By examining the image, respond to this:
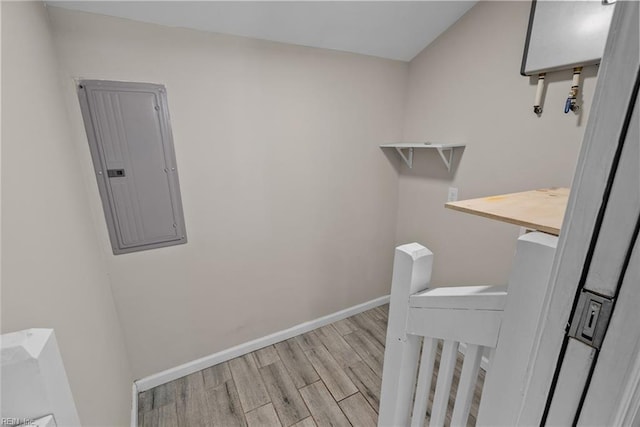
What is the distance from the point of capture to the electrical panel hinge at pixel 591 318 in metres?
0.38

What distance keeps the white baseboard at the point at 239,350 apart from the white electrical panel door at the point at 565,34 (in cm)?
208

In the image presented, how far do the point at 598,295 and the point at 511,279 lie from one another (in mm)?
118

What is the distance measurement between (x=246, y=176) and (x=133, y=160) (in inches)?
23.1

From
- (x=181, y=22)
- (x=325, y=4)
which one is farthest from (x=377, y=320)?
(x=181, y=22)

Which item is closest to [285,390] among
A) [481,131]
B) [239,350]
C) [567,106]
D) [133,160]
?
[239,350]

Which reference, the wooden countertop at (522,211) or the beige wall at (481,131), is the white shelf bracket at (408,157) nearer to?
the beige wall at (481,131)

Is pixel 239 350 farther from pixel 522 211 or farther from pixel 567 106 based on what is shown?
pixel 567 106

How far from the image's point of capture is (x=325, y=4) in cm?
144

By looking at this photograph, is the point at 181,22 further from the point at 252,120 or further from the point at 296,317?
the point at 296,317

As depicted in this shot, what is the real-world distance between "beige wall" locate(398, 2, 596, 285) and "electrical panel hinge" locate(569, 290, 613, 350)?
1294 mm

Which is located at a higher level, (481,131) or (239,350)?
(481,131)

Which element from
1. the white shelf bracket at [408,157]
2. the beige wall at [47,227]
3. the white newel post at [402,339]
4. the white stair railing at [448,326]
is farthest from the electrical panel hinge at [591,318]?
the white shelf bracket at [408,157]

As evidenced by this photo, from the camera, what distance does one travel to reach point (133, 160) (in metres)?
1.37

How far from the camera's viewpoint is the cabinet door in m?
1.28
